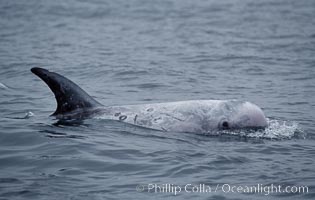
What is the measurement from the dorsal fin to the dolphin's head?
108 inches

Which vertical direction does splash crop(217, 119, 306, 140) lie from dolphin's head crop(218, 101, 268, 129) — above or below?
below

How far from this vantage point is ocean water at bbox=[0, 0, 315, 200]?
862 centimetres

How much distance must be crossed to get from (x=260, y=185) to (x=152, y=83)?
28.5 feet

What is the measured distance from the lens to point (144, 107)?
1193 cm

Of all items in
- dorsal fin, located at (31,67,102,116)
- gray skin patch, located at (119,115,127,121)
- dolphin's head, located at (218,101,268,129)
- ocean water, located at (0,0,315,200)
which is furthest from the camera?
gray skin patch, located at (119,115,127,121)

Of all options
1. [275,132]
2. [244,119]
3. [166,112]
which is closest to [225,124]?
[244,119]

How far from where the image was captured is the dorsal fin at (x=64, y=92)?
11.5 meters

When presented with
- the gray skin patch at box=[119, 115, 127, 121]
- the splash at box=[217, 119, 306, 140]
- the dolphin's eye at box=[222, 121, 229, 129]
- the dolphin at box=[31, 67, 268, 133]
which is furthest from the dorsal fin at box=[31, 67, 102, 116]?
the splash at box=[217, 119, 306, 140]

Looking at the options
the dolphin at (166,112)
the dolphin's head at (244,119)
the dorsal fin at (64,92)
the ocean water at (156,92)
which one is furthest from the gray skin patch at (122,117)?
the dolphin's head at (244,119)

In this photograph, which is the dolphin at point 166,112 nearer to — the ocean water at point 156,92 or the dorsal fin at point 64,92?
the dorsal fin at point 64,92

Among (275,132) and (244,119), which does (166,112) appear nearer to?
(244,119)

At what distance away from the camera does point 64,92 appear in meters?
11.5

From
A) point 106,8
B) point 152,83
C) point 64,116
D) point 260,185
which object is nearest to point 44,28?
point 106,8

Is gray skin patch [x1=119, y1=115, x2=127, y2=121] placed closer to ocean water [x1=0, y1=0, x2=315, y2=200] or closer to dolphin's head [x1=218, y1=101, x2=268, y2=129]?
ocean water [x1=0, y1=0, x2=315, y2=200]
